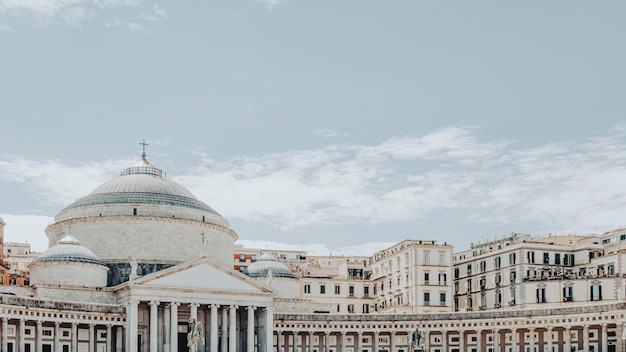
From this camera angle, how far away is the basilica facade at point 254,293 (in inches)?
3627

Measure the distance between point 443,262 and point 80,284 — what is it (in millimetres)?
43166

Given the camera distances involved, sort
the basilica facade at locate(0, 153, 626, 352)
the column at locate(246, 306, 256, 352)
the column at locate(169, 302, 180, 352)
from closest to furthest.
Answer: the basilica facade at locate(0, 153, 626, 352)
the column at locate(169, 302, 180, 352)
the column at locate(246, 306, 256, 352)

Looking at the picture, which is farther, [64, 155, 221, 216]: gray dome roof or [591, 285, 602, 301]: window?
[591, 285, 602, 301]: window

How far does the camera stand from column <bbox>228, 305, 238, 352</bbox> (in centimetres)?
9488

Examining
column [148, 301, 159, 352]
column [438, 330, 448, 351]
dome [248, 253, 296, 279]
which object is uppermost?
dome [248, 253, 296, 279]

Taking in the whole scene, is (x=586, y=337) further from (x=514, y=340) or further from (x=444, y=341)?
(x=444, y=341)

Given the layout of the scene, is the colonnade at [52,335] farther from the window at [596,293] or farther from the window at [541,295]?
the window at [596,293]

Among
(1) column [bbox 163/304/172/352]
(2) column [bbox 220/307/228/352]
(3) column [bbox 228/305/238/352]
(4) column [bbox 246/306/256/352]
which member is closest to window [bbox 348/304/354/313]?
(4) column [bbox 246/306/256/352]

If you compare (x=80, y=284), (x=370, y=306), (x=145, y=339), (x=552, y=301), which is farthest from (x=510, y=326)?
(x=80, y=284)

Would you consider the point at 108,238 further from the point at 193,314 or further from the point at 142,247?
the point at 193,314

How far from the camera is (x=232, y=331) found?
3738 inches

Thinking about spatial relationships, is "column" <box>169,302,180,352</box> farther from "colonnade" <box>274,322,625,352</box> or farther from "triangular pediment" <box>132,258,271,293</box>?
"colonnade" <box>274,322,625,352</box>

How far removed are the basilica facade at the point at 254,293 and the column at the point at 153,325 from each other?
9 cm

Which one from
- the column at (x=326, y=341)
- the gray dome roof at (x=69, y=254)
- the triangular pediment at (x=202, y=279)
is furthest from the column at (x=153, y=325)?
the column at (x=326, y=341)
